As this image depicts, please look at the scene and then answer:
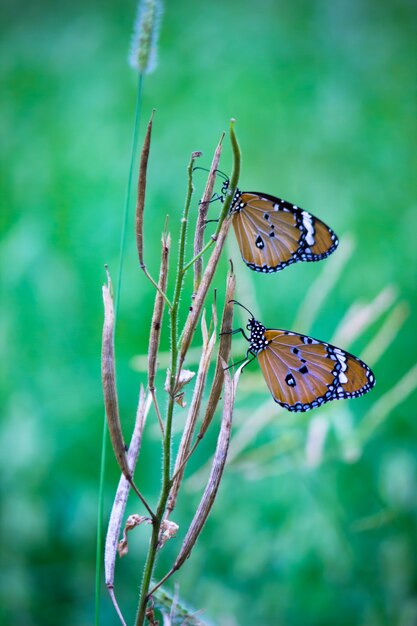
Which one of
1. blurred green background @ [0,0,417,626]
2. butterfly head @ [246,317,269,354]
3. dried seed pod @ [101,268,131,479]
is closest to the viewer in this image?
dried seed pod @ [101,268,131,479]

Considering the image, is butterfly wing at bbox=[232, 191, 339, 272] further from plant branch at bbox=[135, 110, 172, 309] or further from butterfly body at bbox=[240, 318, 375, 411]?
plant branch at bbox=[135, 110, 172, 309]

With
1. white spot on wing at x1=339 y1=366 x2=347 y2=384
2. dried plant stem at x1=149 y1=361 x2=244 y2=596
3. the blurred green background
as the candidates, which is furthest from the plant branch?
the blurred green background

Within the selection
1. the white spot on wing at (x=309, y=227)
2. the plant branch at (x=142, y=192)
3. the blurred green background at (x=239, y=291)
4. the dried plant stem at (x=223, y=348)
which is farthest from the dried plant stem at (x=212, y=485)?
the blurred green background at (x=239, y=291)

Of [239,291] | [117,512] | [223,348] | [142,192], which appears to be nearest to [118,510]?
[117,512]

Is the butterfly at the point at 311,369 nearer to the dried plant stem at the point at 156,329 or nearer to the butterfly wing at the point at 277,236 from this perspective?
the butterfly wing at the point at 277,236

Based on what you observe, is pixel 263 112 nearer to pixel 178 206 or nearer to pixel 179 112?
pixel 179 112

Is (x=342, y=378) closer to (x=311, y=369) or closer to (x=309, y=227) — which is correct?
(x=311, y=369)
